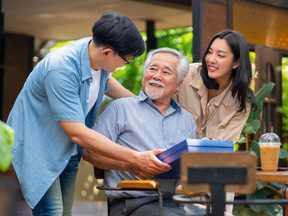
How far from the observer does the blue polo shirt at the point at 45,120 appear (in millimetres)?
3293

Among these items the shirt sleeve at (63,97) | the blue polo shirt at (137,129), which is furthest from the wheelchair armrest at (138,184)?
the shirt sleeve at (63,97)

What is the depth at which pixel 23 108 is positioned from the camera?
3.40 m

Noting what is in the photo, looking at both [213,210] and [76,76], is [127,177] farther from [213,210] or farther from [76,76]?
[213,210]

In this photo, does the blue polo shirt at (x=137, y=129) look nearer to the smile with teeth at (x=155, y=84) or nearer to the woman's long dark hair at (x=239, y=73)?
the smile with teeth at (x=155, y=84)

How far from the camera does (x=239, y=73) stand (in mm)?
4141

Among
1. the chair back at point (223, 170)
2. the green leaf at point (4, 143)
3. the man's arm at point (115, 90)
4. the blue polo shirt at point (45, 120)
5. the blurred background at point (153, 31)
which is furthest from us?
the blurred background at point (153, 31)

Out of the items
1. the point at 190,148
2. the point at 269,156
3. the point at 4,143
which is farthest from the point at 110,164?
the point at 4,143

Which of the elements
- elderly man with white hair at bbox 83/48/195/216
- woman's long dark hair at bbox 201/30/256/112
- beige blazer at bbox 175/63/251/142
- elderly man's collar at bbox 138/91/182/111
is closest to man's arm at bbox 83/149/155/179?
elderly man with white hair at bbox 83/48/195/216

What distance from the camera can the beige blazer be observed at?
418 centimetres

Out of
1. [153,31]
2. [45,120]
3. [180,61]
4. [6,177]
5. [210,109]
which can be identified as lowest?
[6,177]

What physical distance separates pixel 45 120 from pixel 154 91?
2.30ft

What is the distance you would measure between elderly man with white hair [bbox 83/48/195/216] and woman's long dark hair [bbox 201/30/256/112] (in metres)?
0.25

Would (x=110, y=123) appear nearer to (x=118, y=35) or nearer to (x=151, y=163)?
(x=151, y=163)

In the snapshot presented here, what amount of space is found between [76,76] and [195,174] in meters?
1.15
